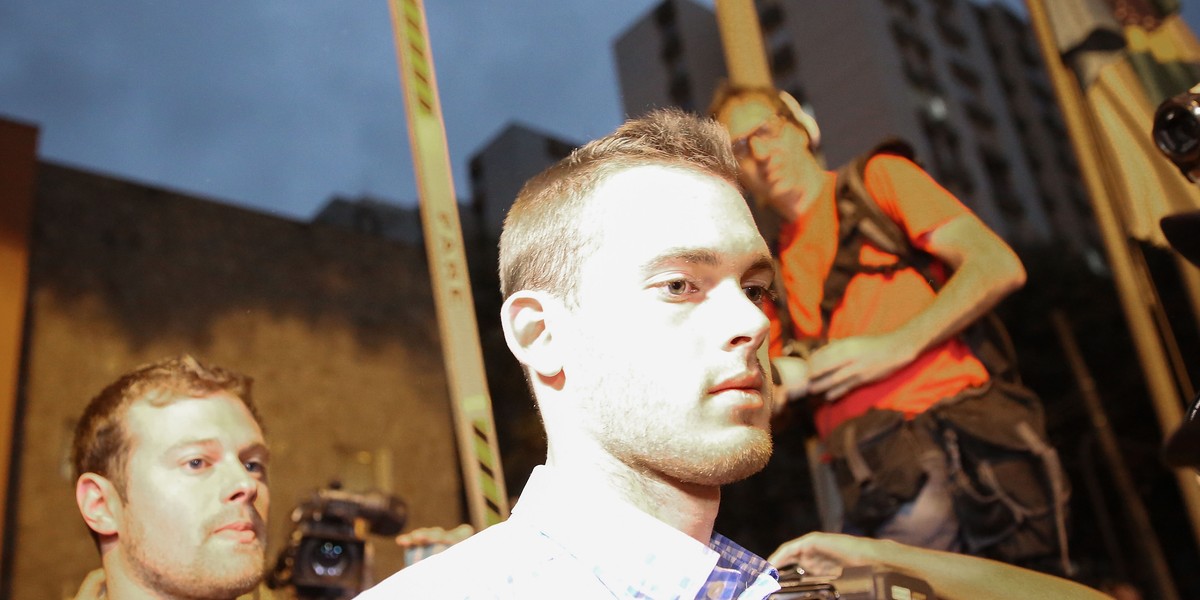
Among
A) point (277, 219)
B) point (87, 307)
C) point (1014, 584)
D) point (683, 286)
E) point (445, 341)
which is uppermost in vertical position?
point (277, 219)

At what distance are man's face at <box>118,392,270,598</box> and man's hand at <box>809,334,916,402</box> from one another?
3.85 ft

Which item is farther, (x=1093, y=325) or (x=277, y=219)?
(x=1093, y=325)

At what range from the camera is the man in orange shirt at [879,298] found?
6.46 feet

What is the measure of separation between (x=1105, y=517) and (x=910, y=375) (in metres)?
8.86

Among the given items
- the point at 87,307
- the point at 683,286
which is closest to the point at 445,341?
the point at 683,286

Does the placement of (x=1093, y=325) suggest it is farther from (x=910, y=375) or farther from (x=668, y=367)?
(x=668, y=367)

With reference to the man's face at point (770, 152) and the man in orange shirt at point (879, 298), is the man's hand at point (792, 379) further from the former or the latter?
the man's face at point (770, 152)

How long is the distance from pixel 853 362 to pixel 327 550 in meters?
1.29

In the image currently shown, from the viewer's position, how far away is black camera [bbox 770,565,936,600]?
52.7 inches

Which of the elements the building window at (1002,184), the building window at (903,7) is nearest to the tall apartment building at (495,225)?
the building window at (903,7)

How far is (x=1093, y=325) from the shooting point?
11047 mm

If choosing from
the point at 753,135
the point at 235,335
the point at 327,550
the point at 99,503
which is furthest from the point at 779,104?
the point at 235,335

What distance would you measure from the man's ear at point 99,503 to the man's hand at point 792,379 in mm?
1336

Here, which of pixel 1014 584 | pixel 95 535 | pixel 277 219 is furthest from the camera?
pixel 277 219
